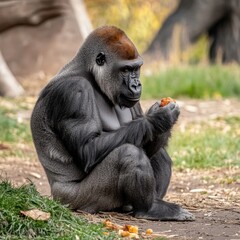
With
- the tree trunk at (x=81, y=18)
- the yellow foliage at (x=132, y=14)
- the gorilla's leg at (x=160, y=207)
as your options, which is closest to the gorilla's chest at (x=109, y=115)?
the gorilla's leg at (x=160, y=207)

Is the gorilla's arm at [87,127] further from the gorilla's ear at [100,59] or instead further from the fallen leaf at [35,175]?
the fallen leaf at [35,175]

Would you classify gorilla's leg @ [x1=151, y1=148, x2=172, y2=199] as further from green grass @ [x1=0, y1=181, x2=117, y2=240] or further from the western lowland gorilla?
green grass @ [x1=0, y1=181, x2=117, y2=240]

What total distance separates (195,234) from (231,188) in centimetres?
185

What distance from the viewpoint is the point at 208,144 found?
8750mm

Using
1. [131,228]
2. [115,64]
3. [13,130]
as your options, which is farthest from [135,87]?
[13,130]

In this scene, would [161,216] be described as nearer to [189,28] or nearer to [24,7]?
[24,7]

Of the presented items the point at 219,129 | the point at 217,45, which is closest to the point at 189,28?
the point at 217,45

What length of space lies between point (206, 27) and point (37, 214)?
1397 cm

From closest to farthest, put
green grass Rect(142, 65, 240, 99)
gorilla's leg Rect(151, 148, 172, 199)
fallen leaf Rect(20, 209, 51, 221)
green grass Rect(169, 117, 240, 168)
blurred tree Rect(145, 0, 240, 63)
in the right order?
fallen leaf Rect(20, 209, 51, 221) → gorilla's leg Rect(151, 148, 172, 199) → green grass Rect(169, 117, 240, 168) → green grass Rect(142, 65, 240, 99) → blurred tree Rect(145, 0, 240, 63)

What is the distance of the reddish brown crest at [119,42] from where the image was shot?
5.44 metres

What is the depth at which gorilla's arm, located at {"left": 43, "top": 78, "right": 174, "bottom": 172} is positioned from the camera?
206 inches

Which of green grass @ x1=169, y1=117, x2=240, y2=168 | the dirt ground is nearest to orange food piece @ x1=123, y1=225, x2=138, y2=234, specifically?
the dirt ground

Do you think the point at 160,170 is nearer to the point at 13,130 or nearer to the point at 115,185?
the point at 115,185

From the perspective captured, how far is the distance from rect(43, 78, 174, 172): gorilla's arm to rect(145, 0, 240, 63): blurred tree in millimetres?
12144
